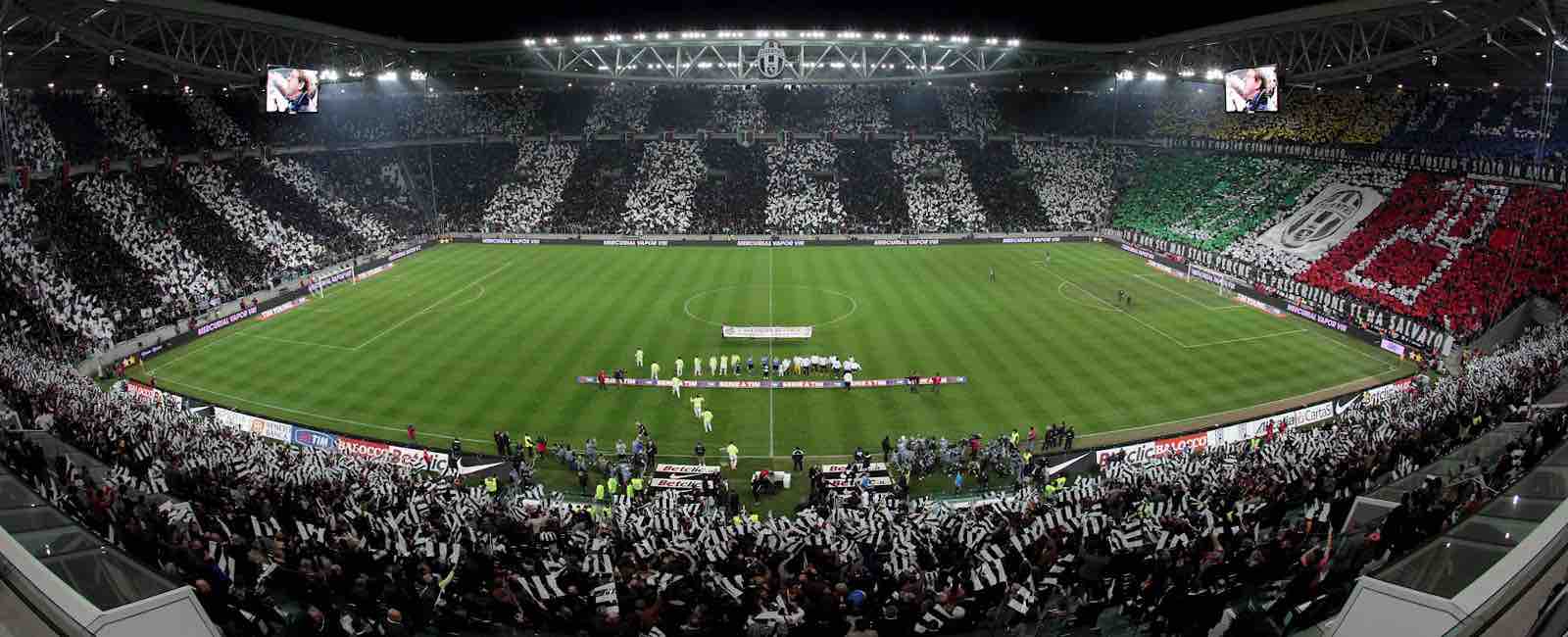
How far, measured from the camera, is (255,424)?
28516mm

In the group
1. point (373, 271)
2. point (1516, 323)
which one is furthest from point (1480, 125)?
point (373, 271)

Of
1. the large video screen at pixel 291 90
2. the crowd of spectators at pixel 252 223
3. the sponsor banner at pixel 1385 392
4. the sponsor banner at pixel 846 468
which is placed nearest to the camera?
the sponsor banner at pixel 846 468

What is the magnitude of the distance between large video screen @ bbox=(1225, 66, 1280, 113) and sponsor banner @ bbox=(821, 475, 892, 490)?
3454 cm

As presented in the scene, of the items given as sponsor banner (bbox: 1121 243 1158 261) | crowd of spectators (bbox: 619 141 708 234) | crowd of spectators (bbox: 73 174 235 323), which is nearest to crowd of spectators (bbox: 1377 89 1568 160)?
sponsor banner (bbox: 1121 243 1158 261)

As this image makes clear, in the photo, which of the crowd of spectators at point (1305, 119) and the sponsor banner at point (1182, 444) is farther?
the crowd of spectators at point (1305, 119)

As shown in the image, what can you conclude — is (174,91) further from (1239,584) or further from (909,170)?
(1239,584)

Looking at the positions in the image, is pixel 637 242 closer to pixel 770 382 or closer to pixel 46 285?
pixel 770 382

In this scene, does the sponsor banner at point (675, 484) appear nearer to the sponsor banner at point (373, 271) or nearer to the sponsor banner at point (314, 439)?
the sponsor banner at point (314, 439)

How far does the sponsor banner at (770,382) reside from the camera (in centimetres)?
3275

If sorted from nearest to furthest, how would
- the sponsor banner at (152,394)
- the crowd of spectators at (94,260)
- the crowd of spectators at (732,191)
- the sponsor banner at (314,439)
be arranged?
the sponsor banner at (314,439)
the sponsor banner at (152,394)
the crowd of spectators at (94,260)
the crowd of spectators at (732,191)

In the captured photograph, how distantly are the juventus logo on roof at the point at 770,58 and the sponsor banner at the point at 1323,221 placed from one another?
33.6m

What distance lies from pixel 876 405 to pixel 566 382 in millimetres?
12497

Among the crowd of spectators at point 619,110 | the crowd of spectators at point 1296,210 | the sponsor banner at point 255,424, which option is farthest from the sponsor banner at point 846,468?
the crowd of spectators at point 619,110

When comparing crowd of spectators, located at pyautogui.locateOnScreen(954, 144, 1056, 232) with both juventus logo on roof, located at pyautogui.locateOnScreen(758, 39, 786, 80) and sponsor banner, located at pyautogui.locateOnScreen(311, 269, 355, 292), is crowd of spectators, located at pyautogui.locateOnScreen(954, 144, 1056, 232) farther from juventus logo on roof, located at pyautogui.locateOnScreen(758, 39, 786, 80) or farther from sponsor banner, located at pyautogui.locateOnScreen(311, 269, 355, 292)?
sponsor banner, located at pyautogui.locateOnScreen(311, 269, 355, 292)
